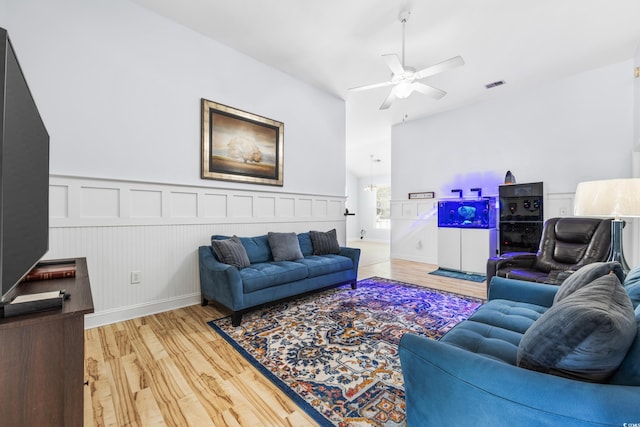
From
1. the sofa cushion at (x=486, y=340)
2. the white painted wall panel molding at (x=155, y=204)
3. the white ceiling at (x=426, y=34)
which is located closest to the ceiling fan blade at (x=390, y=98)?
the white ceiling at (x=426, y=34)

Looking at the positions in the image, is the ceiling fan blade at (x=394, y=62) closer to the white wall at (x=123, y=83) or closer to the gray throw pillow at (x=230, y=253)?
the white wall at (x=123, y=83)

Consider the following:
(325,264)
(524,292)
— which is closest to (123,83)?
(325,264)

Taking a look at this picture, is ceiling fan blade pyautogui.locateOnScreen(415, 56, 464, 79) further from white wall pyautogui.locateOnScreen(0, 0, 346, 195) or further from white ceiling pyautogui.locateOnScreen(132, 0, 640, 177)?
white wall pyautogui.locateOnScreen(0, 0, 346, 195)

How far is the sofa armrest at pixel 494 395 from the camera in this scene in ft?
2.22

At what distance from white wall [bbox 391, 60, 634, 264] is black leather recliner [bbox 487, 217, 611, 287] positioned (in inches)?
69.5

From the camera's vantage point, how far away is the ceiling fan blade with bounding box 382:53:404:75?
2.60 meters

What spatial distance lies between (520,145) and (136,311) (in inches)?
240

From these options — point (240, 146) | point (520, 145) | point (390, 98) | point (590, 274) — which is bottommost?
point (590, 274)

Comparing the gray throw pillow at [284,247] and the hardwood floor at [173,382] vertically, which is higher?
the gray throw pillow at [284,247]

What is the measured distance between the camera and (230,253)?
2.83 metres

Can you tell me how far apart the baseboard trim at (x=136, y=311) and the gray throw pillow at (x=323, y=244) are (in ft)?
5.19

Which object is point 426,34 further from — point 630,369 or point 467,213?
point 630,369

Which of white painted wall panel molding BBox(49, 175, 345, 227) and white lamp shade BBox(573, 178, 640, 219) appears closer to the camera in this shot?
white lamp shade BBox(573, 178, 640, 219)

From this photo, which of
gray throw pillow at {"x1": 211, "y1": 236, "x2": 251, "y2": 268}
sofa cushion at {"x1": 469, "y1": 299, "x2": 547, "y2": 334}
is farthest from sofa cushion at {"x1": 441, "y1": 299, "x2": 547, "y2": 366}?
gray throw pillow at {"x1": 211, "y1": 236, "x2": 251, "y2": 268}
